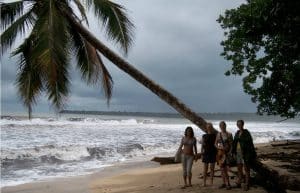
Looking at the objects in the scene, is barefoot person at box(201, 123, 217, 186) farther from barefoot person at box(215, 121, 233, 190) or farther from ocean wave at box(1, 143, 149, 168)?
ocean wave at box(1, 143, 149, 168)

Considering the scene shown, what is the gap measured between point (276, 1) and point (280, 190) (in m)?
3.69

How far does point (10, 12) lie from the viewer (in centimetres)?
1111

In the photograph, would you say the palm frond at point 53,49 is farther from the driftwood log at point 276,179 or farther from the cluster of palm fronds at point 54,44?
the driftwood log at point 276,179

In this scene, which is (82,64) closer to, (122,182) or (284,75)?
(122,182)

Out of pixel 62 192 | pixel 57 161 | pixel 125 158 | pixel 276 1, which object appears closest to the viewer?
pixel 276 1

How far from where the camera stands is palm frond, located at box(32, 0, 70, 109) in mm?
9367

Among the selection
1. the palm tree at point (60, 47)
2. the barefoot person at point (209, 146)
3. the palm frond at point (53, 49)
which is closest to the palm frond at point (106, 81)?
the palm tree at point (60, 47)

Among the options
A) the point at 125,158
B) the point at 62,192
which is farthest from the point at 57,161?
the point at 62,192

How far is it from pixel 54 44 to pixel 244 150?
4.50 m

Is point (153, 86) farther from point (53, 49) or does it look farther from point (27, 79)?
point (27, 79)

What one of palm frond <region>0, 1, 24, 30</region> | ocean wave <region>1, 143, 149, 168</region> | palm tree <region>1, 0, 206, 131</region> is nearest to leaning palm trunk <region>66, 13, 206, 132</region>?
palm tree <region>1, 0, 206, 131</region>

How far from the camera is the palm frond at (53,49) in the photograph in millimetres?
9367

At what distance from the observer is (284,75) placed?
35.1 ft

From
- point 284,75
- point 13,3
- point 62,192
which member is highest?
point 13,3
